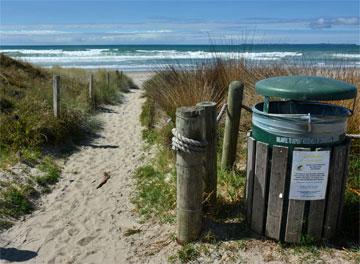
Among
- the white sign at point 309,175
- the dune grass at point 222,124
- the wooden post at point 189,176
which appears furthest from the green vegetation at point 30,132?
the white sign at point 309,175

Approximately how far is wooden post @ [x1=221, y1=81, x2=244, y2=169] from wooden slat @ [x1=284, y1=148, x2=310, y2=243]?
167 cm

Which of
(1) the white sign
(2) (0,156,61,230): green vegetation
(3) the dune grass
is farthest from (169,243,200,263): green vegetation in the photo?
(2) (0,156,61,230): green vegetation

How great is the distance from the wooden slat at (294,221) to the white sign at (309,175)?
7 centimetres

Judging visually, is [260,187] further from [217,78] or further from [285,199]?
[217,78]

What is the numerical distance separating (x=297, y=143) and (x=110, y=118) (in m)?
9.01

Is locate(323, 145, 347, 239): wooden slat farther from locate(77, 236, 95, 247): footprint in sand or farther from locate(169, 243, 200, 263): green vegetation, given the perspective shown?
locate(77, 236, 95, 247): footprint in sand

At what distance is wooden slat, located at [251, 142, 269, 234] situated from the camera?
3.49 meters

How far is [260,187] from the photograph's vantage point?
3.59 metres

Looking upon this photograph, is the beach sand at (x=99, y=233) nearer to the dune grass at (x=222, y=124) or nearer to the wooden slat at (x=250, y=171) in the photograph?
the dune grass at (x=222, y=124)

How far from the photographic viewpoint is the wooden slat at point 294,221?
348 centimetres

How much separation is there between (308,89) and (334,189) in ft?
2.93

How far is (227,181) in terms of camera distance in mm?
4898

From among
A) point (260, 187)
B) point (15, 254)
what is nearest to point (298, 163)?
point (260, 187)

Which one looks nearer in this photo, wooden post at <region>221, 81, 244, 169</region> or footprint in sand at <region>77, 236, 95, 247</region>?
footprint in sand at <region>77, 236, 95, 247</region>
